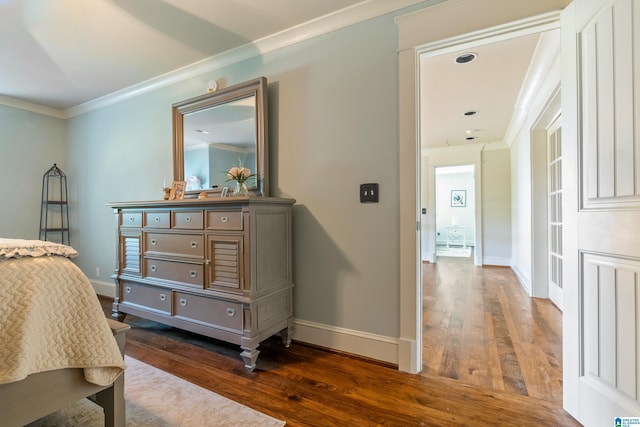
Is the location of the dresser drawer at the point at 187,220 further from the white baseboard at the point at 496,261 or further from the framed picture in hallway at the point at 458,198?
the framed picture in hallway at the point at 458,198

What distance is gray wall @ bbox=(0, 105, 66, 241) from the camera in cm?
343

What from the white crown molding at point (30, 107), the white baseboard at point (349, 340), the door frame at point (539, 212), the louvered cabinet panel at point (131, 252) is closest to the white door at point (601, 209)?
the white baseboard at point (349, 340)

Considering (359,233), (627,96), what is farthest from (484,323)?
(627,96)

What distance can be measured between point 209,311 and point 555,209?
12.2 ft

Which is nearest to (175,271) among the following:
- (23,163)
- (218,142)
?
(218,142)

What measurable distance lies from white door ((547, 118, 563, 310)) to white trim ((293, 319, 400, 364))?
2323 millimetres

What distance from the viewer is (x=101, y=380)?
1071mm

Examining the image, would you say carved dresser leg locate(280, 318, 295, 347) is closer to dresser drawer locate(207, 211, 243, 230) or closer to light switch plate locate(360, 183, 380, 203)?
dresser drawer locate(207, 211, 243, 230)

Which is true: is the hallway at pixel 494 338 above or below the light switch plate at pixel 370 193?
below

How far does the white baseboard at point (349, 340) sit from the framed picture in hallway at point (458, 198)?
9.05 m

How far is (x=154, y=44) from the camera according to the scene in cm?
237

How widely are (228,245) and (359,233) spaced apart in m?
0.89

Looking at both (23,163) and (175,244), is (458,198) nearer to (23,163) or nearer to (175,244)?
(175,244)

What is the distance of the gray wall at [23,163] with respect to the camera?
3.43 metres
